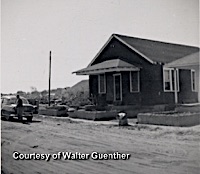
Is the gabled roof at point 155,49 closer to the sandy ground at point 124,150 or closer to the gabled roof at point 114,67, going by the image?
the gabled roof at point 114,67

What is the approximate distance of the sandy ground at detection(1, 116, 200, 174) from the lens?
17.7 ft

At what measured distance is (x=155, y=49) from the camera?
19578mm

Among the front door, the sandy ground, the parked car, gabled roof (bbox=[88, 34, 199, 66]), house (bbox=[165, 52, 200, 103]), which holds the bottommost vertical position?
the sandy ground

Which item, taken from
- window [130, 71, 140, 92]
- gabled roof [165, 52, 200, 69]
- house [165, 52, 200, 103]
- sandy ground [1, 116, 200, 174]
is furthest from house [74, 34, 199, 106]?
sandy ground [1, 116, 200, 174]

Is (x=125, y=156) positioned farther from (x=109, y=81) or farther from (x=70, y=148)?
(x=109, y=81)

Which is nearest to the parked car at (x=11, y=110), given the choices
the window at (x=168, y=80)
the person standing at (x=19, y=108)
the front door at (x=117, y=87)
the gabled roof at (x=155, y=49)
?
the person standing at (x=19, y=108)

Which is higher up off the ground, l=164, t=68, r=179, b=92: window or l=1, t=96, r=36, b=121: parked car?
l=164, t=68, r=179, b=92: window

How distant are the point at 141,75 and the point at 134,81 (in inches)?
24.7

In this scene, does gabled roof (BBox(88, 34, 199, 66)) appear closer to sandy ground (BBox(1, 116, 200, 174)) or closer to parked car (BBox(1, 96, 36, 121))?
parked car (BBox(1, 96, 36, 121))

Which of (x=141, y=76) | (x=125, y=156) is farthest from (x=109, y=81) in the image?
(x=125, y=156)

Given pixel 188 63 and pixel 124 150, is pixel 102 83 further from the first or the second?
pixel 124 150

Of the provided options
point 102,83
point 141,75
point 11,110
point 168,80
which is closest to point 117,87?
point 102,83

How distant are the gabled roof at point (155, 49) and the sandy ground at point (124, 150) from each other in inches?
310

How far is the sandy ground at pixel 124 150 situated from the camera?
5383 mm
